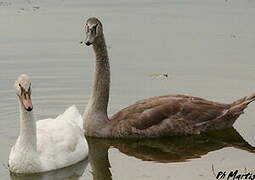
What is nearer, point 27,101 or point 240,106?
point 27,101

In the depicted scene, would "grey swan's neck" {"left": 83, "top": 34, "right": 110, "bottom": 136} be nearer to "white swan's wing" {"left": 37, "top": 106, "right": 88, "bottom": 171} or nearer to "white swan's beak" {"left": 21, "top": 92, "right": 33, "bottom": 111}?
"white swan's wing" {"left": 37, "top": 106, "right": 88, "bottom": 171}

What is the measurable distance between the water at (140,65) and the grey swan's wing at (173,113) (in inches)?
9.4

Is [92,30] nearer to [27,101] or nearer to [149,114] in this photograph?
[149,114]

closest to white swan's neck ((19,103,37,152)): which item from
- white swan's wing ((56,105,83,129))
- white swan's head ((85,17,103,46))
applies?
white swan's wing ((56,105,83,129))

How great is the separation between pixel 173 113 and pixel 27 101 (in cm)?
285

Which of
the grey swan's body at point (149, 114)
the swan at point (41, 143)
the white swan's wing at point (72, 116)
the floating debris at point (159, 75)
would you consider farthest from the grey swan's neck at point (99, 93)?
the floating debris at point (159, 75)

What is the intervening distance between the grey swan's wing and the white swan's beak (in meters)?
2.25

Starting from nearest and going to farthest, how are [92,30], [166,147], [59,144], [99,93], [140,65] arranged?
[59,144] → [166,147] → [92,30] → [99,93] → [140,65]

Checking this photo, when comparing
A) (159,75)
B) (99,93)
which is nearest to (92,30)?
(99,93)

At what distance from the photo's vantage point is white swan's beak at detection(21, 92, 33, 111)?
10102 millimetres

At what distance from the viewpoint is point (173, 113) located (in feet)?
40.3

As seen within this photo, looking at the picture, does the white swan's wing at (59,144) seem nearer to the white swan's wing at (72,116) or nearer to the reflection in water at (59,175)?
the reflection in water at (59,175)

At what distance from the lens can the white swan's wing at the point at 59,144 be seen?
35.6 ft

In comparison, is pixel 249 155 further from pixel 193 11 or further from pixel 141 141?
pixel 193 11
